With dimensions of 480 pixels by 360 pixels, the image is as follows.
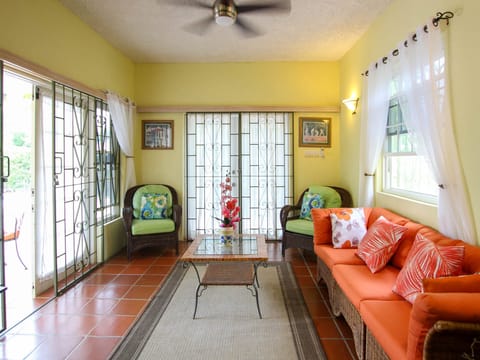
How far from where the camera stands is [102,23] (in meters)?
3.52

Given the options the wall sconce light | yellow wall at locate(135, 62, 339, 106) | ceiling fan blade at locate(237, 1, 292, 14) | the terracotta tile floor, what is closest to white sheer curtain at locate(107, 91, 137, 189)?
yellow wall at locate(135, 62, 339, 106)

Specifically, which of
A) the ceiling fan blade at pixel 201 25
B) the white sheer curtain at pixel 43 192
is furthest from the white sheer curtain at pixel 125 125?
the ceiling fan blade at pixel 201 25

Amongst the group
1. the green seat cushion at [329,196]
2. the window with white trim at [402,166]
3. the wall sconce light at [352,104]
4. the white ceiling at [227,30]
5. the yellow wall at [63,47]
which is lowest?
the green seat cushion at [329,196]

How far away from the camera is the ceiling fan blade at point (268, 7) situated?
7.99 feet

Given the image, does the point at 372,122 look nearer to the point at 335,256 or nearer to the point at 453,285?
the point at 335,256

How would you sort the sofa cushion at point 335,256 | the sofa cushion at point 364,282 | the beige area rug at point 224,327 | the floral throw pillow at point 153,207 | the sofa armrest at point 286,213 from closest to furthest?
1. the sofa cushion at point 364,282
2. the beige area rug at point 224,327
3. the sofa cushion at point 335,256
4. the sofa armrest at point 286,213
5. the floral throw pillow at point 153,207

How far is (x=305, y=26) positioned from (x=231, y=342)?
11.1 ft

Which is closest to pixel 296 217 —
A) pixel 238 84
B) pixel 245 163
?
pixel 245 163

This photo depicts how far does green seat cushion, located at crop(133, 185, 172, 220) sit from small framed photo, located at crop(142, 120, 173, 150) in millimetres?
833

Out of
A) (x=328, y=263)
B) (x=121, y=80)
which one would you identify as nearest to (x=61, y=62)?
(x=121, y=80)

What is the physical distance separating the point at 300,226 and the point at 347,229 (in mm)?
1067

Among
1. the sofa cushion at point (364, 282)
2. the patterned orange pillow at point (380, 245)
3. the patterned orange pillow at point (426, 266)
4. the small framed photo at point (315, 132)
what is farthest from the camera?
the small framed photo at point (315, 132)

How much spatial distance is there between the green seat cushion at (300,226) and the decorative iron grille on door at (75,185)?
2.47m

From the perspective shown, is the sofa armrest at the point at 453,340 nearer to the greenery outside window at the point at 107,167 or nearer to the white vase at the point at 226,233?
the white vase at the point at 226,233
